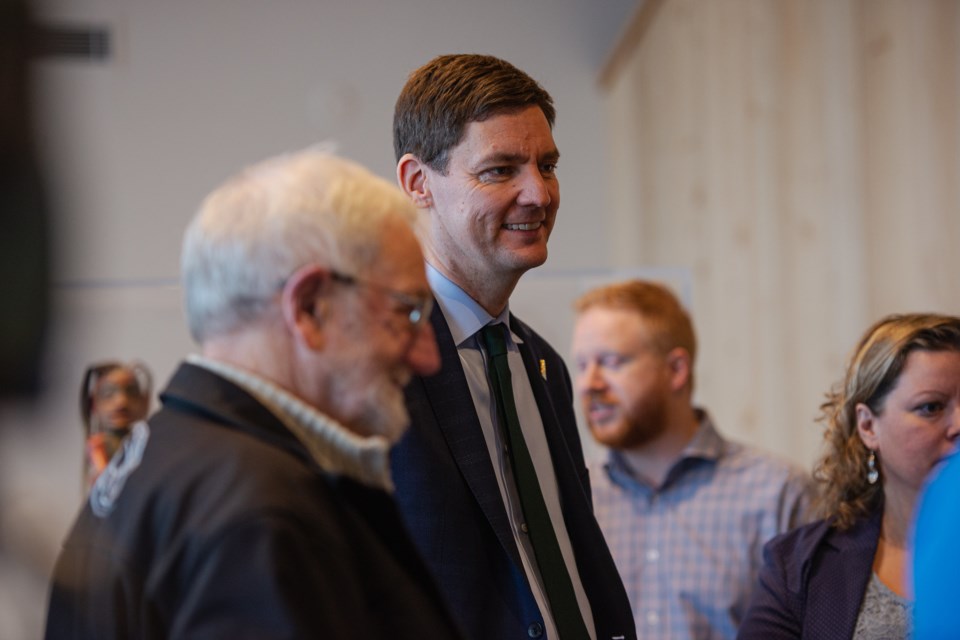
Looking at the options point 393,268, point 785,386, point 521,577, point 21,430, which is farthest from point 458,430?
point 785,386

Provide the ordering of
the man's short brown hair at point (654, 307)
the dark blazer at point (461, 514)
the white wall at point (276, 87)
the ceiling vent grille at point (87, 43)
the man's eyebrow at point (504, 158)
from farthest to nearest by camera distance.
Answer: the white wall at point (276, 87) → the ceiling vent grille at point (87, 43) → the man's short brown hair at point (654, 307) → the man's eyebrow at point (504, 158) → the dark blazer at point (461, 514)

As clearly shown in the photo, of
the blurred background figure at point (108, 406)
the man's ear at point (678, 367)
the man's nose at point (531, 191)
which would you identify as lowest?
the blurred background figure at point (108, 406)

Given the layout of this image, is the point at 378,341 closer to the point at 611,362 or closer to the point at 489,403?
the point at 489,403

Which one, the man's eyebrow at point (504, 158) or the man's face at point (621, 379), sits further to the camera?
the man's face at point (621, 379)

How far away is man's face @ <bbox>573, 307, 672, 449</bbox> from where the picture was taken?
9.79 ft

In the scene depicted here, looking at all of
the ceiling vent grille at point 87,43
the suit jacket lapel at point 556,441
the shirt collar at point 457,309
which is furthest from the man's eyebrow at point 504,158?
the ceiling vent grille at point 87,43

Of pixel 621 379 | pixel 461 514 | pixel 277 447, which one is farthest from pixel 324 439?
pixel 621 379

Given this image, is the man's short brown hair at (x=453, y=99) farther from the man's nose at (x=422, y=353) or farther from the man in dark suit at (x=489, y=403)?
the man's nose at (x=422, y=353)

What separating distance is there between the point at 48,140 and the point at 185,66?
5.64 meters

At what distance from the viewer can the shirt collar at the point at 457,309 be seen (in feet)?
6.06

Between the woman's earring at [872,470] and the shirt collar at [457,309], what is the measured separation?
891 mm

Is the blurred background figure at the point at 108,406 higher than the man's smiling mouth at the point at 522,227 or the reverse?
the reverse

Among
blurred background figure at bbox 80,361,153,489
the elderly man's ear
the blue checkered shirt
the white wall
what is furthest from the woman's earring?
the white wall

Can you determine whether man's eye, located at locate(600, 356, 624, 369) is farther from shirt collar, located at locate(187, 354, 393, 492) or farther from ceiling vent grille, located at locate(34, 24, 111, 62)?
ceiling vent grille, located at locate(34, 24, 111, 62)
